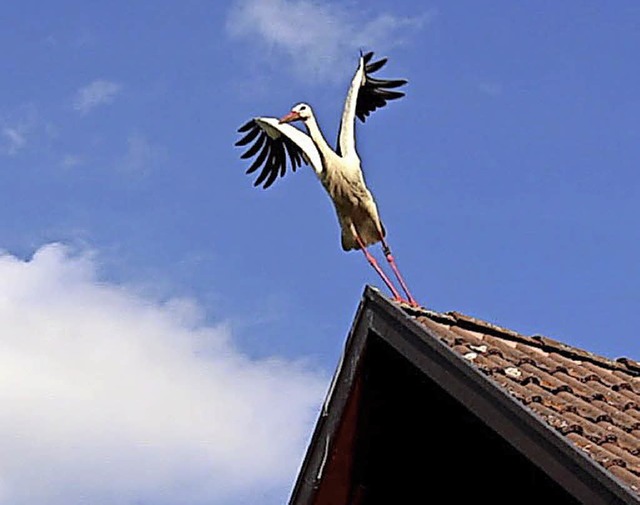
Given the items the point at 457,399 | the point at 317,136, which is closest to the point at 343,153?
the point at 317,136

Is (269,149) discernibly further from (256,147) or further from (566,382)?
(566,382)

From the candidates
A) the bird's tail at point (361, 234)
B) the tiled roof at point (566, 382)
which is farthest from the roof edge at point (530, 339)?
the bird's tail at point (361, 234)

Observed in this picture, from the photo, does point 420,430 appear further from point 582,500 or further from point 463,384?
point 582,500

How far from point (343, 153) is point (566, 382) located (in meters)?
2.85

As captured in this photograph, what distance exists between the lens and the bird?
28.1 feet

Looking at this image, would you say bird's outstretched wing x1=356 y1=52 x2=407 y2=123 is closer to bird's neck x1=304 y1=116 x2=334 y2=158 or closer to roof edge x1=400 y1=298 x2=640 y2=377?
bird's neck x1=304 y1=116 x2=334 y2=158

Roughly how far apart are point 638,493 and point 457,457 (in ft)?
5.33

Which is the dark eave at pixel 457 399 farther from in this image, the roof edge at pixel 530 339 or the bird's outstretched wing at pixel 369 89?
the bird's outstretched wing at pixel 369 89

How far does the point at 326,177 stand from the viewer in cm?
857

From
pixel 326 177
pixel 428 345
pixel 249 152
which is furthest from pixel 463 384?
pixel 249 152

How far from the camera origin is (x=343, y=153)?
8.69 metres

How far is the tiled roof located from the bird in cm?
128

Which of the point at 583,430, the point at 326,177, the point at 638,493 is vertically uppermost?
the point at 326,177

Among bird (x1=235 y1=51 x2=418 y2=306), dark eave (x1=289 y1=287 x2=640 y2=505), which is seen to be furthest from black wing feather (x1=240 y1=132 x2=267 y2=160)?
dark eave (x1=289 y1=287 x2=640 y2=505)
